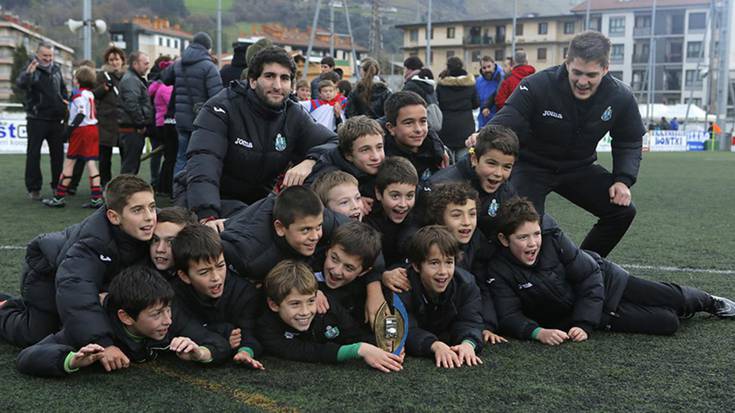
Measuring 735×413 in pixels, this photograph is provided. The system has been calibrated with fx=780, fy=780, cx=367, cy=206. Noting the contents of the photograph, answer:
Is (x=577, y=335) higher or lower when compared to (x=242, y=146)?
lower

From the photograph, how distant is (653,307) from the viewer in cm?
463

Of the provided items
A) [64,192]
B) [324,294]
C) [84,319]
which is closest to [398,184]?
[324,294]

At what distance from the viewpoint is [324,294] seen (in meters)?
4.13

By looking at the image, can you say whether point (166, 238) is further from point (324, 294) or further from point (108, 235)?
point (324, 294)

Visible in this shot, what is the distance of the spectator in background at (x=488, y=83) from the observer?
13.0 metres

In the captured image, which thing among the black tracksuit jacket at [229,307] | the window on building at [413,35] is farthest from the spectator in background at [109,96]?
the window on building at [413,35]

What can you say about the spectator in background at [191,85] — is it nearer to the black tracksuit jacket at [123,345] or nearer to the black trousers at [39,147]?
the black trousers at [39,147]

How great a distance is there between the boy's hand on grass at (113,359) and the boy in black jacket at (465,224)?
73.9 inches

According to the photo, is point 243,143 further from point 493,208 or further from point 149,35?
point 149,35

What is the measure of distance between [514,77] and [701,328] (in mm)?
7664

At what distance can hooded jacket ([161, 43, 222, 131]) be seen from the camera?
898cm

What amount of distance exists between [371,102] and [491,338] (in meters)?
5.49

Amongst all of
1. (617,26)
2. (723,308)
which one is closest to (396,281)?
(723,308)

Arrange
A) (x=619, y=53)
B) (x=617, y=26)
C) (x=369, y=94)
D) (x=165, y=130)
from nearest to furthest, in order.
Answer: (x=369, y=94)
(x=165, y=130)
(x=619, y=53)
(x=617, y=26)
